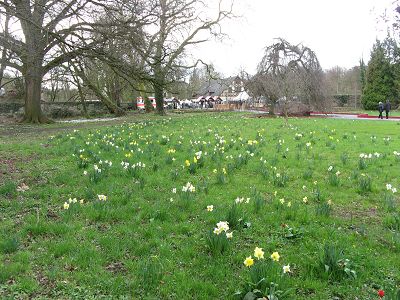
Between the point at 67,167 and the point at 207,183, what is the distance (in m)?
3.10

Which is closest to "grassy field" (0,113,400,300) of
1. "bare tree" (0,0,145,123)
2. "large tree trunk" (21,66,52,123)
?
"bare tree" (0,0,145,123)

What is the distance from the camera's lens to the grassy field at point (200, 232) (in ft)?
9.48

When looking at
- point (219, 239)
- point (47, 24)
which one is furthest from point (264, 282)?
point (47, 24)

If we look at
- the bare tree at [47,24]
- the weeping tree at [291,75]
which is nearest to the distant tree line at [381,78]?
the weeping tree at [291,75]

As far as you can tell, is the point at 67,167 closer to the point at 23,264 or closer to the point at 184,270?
the point at 23,264

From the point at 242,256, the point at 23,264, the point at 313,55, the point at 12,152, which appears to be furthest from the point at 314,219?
the point at 313,55

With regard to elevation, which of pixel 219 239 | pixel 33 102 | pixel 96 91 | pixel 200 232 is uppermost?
pixel 96 91

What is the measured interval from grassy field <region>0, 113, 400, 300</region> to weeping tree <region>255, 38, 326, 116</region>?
2258 cm

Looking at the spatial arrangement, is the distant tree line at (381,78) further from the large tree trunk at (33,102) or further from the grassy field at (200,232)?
the grassy field at (200,232)

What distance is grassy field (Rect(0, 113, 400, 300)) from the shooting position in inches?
114

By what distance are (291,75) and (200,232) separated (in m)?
26.7

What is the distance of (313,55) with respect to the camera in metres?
31.1

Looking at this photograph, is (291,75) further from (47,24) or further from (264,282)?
(264,282)

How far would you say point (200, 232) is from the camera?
3.96 m
